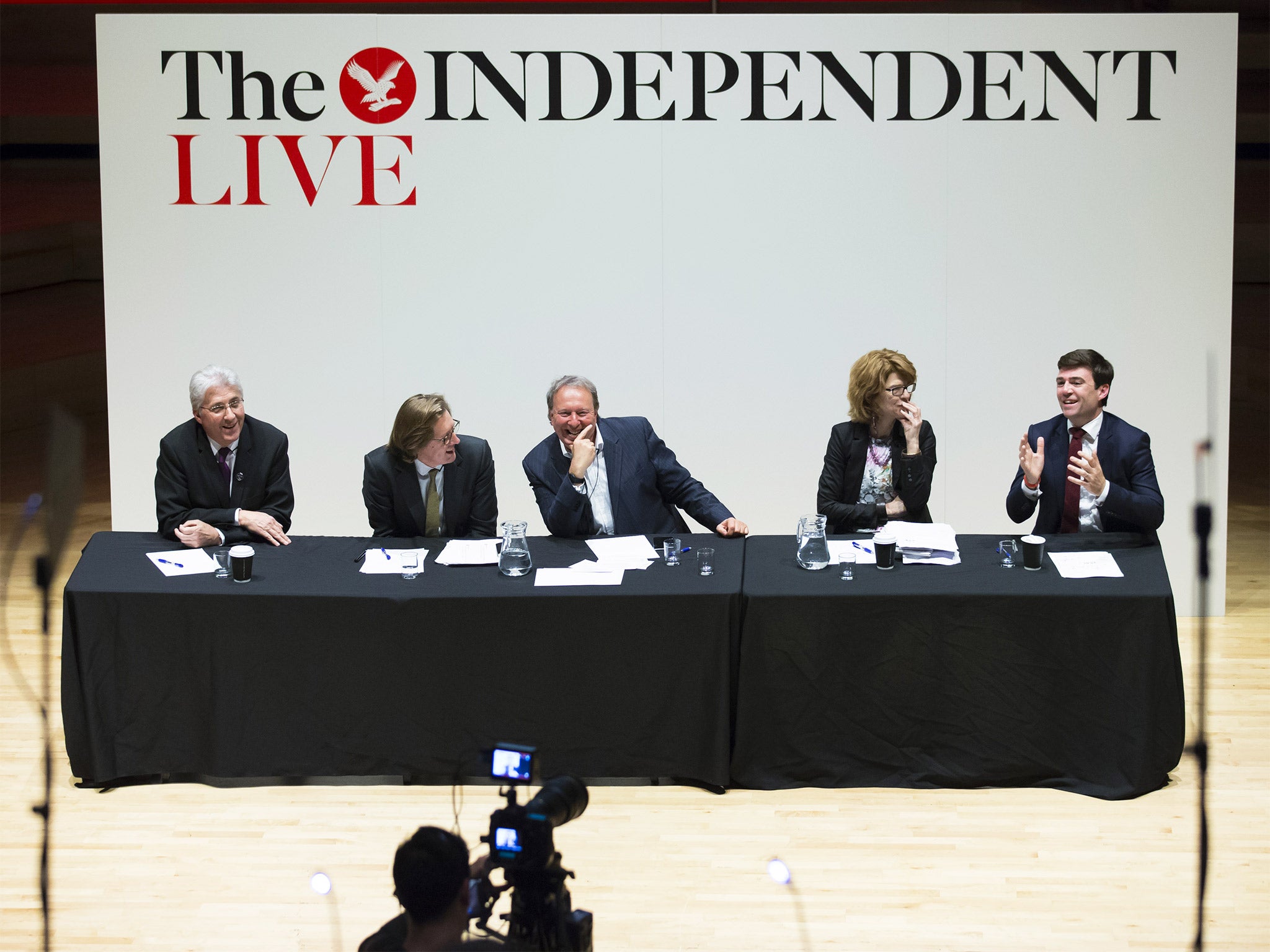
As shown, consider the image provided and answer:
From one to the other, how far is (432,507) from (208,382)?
802 mm

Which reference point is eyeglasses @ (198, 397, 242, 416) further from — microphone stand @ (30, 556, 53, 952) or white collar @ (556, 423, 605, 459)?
microphone stand @ (30, 556, 53, 952)

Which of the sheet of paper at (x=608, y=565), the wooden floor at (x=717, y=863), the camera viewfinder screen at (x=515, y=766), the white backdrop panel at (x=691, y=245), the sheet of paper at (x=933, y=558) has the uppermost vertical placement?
the white backdrop panel at (x=691, y=245)

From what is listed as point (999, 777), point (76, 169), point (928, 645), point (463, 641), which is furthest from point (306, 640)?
point (76, 169)

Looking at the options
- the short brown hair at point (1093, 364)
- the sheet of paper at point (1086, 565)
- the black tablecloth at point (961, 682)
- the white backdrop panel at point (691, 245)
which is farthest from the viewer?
the white backdrop panel at point (691, 245)

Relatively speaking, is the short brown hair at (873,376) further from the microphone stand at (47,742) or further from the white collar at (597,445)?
the microphone stand at (47,742)

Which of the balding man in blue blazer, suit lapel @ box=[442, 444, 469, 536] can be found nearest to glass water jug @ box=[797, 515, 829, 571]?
the balding man in blue blazer

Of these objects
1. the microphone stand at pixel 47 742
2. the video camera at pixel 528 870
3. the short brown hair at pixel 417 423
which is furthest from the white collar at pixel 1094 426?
the microphone stand at pixel 47 742

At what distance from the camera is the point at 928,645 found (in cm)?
382

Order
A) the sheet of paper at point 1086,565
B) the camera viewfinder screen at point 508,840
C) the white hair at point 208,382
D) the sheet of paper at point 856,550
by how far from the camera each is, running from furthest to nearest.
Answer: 1. the white hair at point 208,382
2. the sheet of paper at point 856,550
3. the sheet of paper at point 1086,565
4. the camera viewfinder screen at point 508,840

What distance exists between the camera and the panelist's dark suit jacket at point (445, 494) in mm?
4449

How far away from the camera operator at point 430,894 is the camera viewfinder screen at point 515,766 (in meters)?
0.17

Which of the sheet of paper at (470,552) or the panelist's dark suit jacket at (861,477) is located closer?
the sheet of paper at (470,552)

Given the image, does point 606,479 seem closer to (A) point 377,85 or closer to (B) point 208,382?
(B) point 208,382

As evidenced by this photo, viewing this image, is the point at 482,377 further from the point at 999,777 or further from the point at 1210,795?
the point at 1210,795
